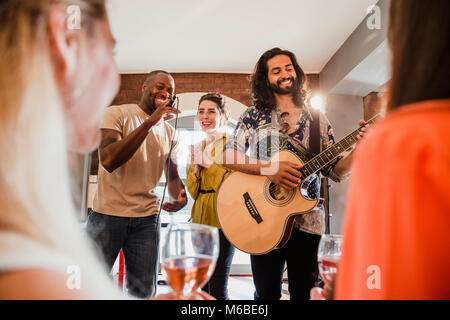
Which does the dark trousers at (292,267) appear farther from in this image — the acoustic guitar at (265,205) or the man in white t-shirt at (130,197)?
the man in white t-shirt at (130,197)

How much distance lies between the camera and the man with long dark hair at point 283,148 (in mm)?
1284

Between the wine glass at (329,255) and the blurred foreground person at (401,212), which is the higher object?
the blurred foreground person at (401,212)

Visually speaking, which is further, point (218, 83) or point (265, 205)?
point (218, 83)

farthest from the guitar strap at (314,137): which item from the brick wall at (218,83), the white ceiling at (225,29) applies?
the brick wall at (218,83)

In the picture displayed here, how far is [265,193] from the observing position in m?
1.46

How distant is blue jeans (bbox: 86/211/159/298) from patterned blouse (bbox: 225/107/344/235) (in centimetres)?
59

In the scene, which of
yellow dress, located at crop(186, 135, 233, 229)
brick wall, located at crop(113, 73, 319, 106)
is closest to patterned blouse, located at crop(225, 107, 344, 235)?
yellow dress, located at crop(186, 135, 233, 229)

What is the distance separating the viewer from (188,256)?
0.50 m

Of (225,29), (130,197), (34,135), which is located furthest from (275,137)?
(225,29)

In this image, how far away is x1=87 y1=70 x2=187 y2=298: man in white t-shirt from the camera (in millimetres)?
1301

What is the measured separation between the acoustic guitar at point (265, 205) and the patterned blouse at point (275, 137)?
40 millimetres

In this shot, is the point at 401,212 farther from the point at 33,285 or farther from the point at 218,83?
the point at 218,83

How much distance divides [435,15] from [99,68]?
551 millimetres

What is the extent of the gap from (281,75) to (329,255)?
1.12m
